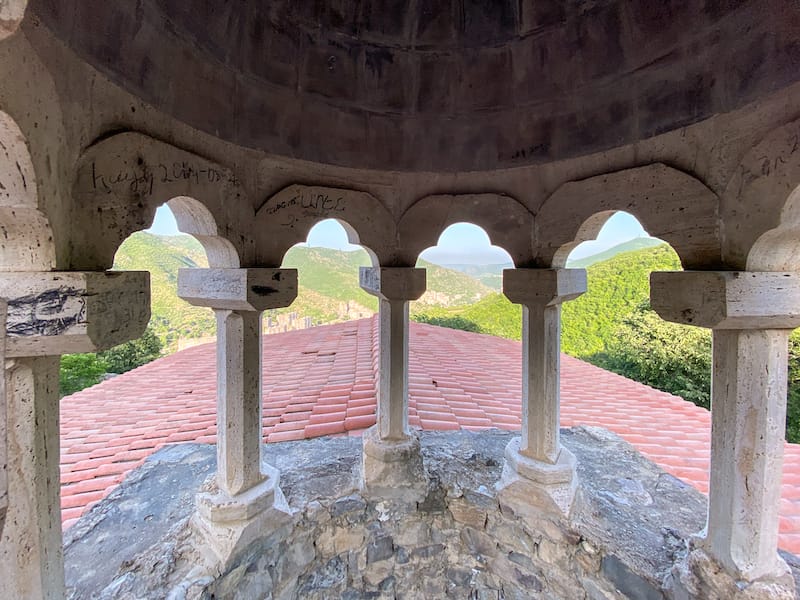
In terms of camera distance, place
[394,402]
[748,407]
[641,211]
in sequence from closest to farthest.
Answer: [748,407]
[641,211]
[394,402]

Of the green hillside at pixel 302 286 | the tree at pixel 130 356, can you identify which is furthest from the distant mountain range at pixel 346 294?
the tree at pixel 130 356

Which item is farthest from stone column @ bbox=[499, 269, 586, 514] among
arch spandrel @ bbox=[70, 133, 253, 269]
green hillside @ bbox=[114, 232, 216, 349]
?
green hillside @ bbox=[114, 232, 216, 349]

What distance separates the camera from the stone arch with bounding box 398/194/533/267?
286 cm

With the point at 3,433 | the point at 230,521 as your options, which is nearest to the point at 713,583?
the point at 230,521

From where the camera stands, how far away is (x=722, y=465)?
79.0 inches

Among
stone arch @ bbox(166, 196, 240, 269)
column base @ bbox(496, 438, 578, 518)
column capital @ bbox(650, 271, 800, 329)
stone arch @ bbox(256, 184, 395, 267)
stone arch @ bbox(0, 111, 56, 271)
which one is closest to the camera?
stone arch @ bbox(0, 111, 56, 271)

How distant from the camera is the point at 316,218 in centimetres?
278

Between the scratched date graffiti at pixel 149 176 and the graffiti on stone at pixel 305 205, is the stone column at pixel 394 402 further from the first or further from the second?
the scratched date graffiti at pixel 149 176

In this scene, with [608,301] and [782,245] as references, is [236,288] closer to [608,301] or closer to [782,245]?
[782,245]

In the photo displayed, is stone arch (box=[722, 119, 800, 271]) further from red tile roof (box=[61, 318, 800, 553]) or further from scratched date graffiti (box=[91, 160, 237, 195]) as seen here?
scratched date graffiti (box=[91, 160, 237, 195])

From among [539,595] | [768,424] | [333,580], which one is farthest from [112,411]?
[768,424]

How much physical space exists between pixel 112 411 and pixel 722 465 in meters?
5.51

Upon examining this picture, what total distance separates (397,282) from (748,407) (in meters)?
2.18

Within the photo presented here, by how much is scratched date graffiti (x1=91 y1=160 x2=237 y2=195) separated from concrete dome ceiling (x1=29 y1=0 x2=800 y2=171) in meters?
0.28
